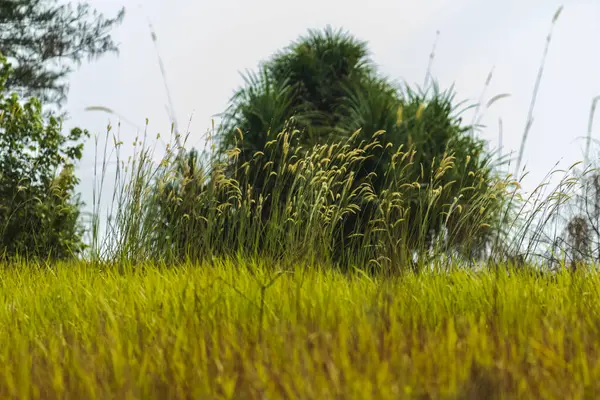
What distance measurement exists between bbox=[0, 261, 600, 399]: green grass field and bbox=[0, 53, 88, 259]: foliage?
13.9 ft

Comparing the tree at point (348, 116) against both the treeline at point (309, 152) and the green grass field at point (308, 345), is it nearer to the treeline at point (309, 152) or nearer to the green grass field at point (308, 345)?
the treeline at point (309, 152)

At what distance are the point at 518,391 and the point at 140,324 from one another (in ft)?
4.48

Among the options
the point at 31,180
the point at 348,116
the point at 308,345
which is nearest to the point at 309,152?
the point at 348,116

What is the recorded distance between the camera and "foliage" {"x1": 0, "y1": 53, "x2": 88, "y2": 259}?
7.06 m

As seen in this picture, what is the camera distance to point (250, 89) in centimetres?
789

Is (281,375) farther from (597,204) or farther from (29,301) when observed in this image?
(597,204)

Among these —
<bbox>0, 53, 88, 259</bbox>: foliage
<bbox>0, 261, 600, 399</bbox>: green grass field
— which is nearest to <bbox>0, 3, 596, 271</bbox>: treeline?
<bbox>0, 53, 88, 259</bbox>: foliage

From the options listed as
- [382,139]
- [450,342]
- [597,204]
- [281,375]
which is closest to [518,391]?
[450,342]

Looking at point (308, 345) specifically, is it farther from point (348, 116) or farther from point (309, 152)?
point (348, 116)

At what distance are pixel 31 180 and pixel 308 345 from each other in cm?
627

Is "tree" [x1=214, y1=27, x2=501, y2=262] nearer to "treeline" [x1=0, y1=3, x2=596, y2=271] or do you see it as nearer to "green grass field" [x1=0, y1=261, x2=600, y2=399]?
"treeline" [x1=0, y1=3, x2=596, y2=271]

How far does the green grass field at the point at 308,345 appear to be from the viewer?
1.64 meters

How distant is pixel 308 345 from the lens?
6.31 feet

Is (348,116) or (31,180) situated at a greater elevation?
(348,116)
